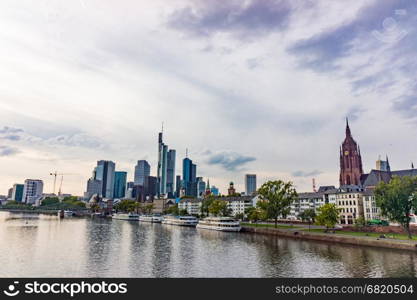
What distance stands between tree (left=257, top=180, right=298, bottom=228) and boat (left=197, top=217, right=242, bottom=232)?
15601 mm

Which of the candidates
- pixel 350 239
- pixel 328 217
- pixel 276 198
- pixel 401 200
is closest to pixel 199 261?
pixel 350 239

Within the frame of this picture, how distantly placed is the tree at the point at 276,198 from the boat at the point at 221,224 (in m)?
15.6

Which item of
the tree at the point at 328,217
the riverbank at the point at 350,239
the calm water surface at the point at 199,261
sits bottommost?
the calm water surface at the point at 199,261

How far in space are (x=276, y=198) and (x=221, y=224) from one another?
29.9m

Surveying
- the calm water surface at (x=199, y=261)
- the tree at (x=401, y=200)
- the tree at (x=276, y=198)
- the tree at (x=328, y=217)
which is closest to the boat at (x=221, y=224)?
the tree at (x=276, y=198)

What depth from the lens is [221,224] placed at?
475ft

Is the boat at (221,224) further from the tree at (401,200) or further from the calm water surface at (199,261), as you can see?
the tree at (401,200)

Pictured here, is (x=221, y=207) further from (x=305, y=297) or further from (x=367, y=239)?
(x=305, y=297)

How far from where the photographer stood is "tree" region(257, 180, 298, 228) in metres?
132

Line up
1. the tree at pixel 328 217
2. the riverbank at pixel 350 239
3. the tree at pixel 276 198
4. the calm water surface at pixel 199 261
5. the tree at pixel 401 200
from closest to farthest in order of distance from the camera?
1. the calm water surface at pixel 199 261
2. the riverbank at pixel 350 239
3. the tree at pixel 401 200
4. the tree at pixel 328 217
5. the tree at pixel 276 198

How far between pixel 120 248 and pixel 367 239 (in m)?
65.5

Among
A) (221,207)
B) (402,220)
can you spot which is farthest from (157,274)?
(221,207)

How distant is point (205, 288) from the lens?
42.8 meters

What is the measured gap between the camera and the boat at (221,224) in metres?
140
